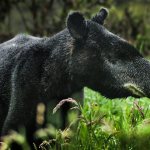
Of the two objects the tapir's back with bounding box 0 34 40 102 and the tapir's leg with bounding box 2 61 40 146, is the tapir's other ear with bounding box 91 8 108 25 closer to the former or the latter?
the tapir's back with bounding box 0 34 40 102

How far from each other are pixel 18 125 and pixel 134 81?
0.99 metres

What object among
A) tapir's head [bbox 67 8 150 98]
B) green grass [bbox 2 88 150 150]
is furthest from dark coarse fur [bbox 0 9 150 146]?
green grass [bbox 2 88 150 150]

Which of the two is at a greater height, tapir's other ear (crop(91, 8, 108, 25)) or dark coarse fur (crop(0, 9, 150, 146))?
tapir's other ear (crop(91, 8, 108, 25))

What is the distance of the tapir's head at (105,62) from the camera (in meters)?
4.21

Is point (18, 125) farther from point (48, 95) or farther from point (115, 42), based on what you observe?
point (115, 42)

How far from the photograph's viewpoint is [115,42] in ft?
14.6

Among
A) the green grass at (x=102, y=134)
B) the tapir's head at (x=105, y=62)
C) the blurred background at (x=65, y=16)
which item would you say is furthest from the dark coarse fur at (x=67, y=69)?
the blurred background at (x=65, y=16)

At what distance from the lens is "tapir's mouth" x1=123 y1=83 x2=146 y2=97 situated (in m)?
4.12

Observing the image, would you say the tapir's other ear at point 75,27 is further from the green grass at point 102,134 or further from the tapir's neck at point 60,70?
the green grass at point 102,134

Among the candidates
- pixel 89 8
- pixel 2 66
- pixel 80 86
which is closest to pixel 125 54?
pixel 80 86

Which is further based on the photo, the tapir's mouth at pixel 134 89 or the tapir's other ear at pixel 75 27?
the tapir's other ear at pixel 75 27

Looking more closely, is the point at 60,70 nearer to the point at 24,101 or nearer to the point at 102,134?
the point at 24,101

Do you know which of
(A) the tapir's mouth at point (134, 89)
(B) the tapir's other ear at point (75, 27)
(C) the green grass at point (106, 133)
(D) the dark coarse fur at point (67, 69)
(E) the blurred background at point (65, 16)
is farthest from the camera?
(E) the blurred background at point (65, 16)

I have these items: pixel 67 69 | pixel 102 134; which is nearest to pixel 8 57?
pixel 67 69
